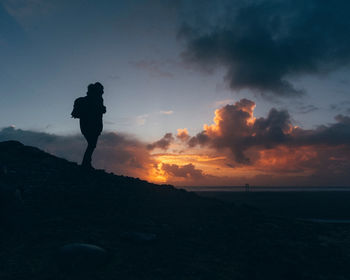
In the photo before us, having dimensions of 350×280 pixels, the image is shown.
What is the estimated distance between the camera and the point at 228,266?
34.4 feet

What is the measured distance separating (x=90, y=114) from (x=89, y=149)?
273 cm

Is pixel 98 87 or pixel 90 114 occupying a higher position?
pixel 98 87

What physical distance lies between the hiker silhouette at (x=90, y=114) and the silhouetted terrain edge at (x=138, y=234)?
7.82 feet

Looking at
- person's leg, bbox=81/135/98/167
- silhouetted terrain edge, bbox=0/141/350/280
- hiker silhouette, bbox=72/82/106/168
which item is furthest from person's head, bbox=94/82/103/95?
silhouetted terrain edge, bbox=0/141/350/280

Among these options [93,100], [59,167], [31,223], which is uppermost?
[93,100]

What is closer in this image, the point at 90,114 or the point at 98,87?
the point at 90,114

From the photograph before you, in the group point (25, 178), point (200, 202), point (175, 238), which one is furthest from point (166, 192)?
point (25, 178)

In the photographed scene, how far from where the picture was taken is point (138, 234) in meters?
12.2

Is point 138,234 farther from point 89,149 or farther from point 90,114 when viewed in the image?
point 90,114

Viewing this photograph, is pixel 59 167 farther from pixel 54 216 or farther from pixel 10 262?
pixel 10 262

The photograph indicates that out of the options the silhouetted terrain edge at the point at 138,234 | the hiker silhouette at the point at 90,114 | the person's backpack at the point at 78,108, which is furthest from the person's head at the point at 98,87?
the silhouetted terrain edge at the point at 138,234

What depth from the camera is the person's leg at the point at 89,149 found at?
21053 mm

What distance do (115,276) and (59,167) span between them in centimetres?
1386

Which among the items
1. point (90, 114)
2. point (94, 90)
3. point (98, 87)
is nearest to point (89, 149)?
point (90, 114)
